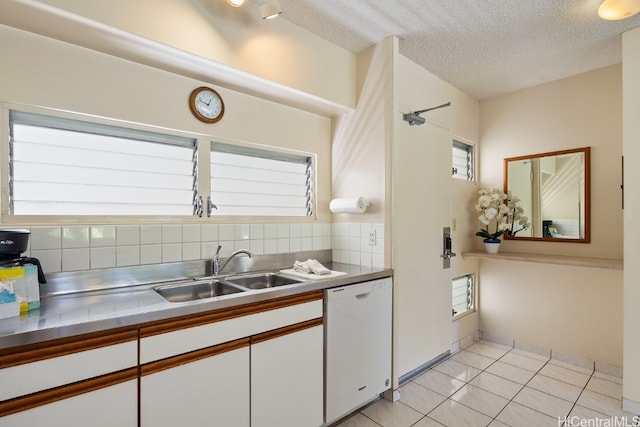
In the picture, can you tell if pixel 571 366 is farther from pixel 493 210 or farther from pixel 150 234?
pixel 150 234

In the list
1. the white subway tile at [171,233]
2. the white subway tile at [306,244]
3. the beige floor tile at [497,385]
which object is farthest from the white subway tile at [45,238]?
the beige floor tile at [497,385]

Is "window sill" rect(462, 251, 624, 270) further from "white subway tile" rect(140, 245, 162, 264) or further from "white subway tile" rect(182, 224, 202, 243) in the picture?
"white subway tile" rect(140, 245, 162, 264)

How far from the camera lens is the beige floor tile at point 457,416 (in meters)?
2.09

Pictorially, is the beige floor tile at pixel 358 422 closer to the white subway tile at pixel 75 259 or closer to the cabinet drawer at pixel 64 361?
the cabinet drawer at pixel 64 361

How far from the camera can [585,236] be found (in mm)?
2896

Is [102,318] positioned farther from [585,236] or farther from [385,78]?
[585,236]

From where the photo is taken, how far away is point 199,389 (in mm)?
1471

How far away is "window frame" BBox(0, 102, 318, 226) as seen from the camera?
1.58 meters

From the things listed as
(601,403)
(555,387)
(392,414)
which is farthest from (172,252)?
(601,403)

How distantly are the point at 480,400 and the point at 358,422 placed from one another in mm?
936

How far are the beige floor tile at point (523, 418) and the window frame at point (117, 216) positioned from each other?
195 centimetres

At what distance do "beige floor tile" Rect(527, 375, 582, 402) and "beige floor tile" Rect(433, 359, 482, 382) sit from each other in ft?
1.36

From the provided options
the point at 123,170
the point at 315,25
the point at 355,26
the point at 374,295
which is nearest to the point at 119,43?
the point at 123,170

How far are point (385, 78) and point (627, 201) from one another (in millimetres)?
1862
